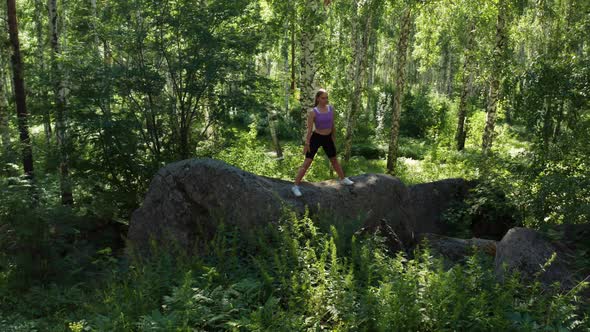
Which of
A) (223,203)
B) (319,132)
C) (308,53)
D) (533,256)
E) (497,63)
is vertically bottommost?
(533,256)

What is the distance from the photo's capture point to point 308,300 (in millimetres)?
4336

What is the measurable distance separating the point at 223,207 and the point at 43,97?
18.2ft

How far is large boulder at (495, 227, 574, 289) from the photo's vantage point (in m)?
5.51

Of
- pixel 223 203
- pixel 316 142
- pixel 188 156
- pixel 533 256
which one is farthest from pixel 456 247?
pixel 188 156

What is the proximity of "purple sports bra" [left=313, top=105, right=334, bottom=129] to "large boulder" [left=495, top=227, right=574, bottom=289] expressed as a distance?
3.37 m

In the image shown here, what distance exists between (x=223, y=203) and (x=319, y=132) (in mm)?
2124

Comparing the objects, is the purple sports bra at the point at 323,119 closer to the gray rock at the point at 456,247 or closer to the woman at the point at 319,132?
the woman at the point at 319,132

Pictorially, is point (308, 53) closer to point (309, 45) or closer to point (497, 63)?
point (309, 45)

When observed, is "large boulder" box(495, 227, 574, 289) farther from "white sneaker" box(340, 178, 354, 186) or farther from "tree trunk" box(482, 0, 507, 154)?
"tree trunk" box(482, 0, 507, 154)

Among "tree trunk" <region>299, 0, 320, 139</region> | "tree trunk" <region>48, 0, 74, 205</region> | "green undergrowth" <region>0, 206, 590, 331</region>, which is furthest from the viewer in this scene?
"tree trunk" <region>299, 0, 320, 139</region>

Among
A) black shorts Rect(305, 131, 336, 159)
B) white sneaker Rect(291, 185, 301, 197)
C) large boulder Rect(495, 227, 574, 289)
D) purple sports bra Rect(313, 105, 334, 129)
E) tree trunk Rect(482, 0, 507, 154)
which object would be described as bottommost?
large boulder Rect(495, 227, 574, 289)

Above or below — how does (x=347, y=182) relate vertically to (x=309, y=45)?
below

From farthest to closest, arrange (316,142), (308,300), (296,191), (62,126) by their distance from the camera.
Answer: (62,126) < (316,142) < (296,191) < (308,300)

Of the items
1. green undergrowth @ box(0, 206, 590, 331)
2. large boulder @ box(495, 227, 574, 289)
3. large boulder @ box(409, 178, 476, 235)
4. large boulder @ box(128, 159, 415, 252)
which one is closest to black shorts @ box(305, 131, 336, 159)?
large boulder @ box(128, 159, 415, 252)
